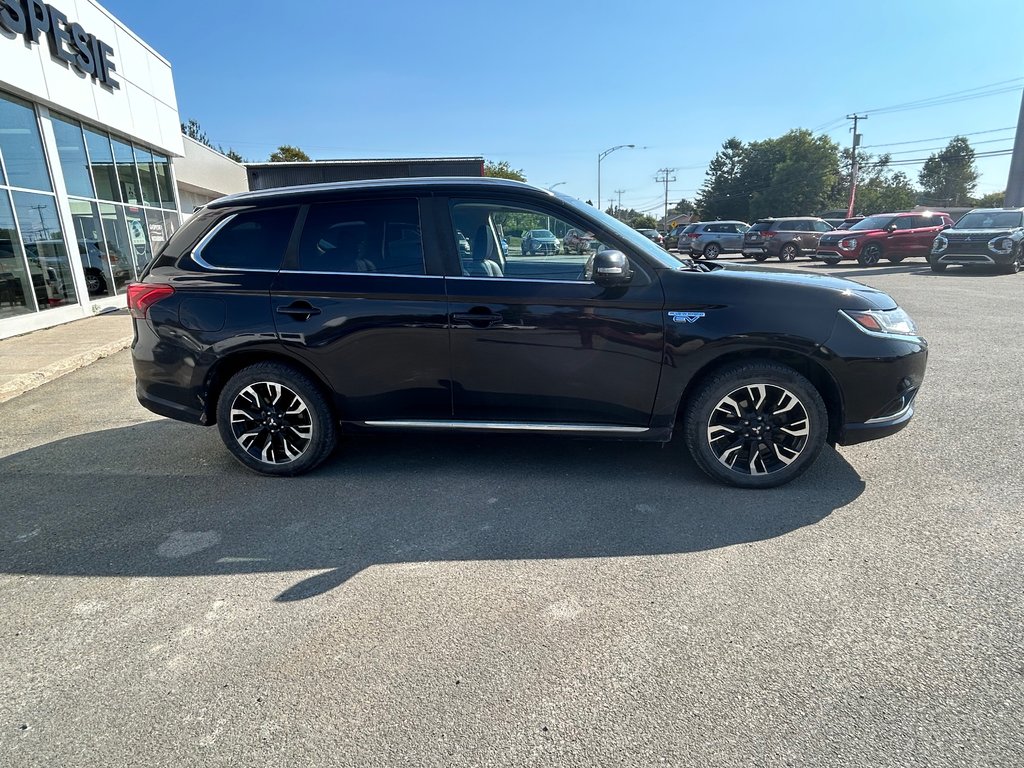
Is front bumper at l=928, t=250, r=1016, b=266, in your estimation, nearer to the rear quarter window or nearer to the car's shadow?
the car's shadow

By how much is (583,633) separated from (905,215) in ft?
76.0

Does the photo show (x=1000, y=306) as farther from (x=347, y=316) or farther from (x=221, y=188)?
(x=221, y=188)

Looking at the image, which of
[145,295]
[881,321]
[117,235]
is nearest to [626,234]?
[881,321]

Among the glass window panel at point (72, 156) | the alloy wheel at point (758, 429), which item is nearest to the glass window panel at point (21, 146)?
the glass window panel at point (72, 156)

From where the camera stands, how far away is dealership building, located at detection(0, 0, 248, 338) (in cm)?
930

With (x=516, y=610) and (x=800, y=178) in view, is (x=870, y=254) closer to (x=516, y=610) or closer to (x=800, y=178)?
(x=516, y=610)

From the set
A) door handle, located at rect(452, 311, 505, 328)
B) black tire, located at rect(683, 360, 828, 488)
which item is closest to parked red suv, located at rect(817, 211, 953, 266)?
black tire, located at rect(683, 360, 828, 488)

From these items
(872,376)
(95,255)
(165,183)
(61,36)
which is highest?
(61,36)

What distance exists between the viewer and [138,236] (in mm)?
14055

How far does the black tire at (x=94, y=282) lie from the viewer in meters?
11.8

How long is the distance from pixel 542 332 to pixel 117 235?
13524mm

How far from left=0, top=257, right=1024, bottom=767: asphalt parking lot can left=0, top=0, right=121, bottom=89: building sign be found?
28.8 feet

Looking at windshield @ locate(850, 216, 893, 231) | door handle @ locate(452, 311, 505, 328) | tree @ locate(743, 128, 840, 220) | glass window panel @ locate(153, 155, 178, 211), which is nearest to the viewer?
door handle @ locate(452, 311, 505, 328)

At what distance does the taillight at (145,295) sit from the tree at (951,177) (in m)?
121
